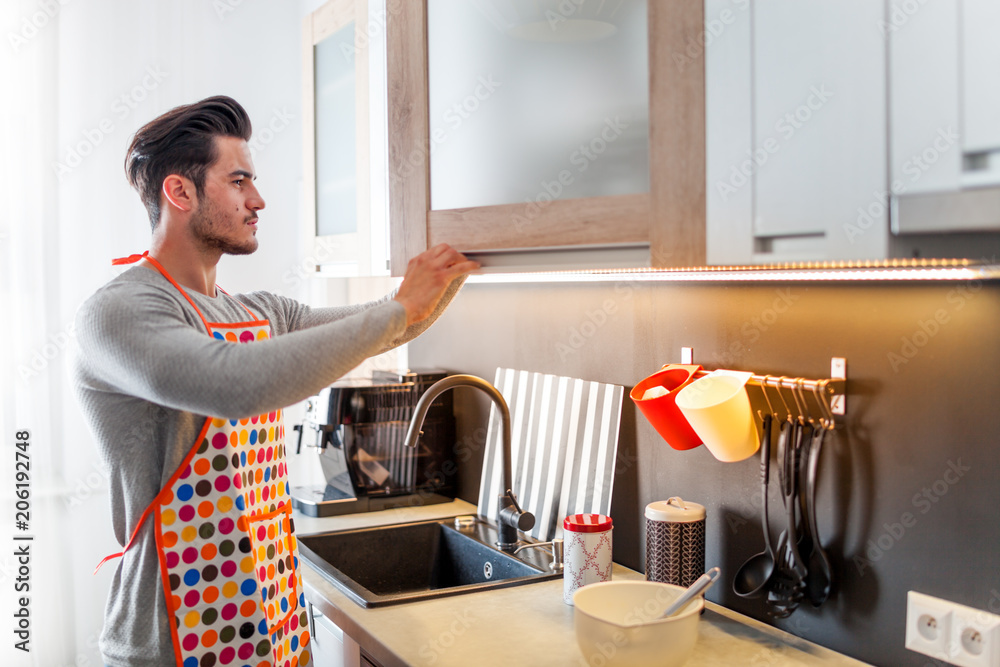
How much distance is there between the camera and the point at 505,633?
1.38 meters

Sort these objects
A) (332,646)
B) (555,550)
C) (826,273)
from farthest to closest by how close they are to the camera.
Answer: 1. (555,550)
2. (332,646)
3. (826,273)

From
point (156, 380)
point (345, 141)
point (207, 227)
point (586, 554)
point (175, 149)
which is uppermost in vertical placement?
point (345, 141)

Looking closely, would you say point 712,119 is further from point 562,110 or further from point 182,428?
point 182,428

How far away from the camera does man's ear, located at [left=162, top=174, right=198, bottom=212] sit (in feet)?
4.61

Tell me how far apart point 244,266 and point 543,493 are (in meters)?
1.63

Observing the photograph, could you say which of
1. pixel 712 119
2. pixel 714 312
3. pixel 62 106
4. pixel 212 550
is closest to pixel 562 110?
pixel 712 119

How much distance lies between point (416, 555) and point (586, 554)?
0.71m

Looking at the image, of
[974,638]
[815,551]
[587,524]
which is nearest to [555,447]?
[587,524]

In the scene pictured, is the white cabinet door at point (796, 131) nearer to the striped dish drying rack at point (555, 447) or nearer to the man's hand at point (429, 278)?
the man's hand at point (429, 278)

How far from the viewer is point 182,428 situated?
132 centimetres

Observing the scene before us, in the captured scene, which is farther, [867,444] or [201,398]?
[867,444]

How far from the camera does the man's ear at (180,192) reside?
1.41 metres

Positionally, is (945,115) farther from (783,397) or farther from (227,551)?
(227,551)

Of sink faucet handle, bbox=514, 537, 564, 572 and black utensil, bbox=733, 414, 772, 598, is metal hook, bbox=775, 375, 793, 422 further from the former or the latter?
sink faucet handle, bbox=514, 537, 564, 572
